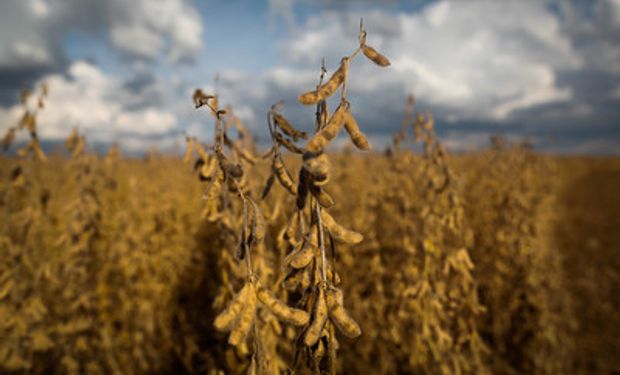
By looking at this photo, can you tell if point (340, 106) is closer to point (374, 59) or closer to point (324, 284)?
point (374, 59)

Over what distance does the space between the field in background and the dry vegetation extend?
0.03 metres

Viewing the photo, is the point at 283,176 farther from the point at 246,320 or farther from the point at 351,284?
the point at 351,284

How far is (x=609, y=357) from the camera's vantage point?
5.27 m

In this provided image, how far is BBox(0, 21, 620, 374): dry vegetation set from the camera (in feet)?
3.70

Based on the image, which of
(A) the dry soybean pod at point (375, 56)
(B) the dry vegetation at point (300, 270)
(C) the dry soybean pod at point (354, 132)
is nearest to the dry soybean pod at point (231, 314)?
(B) the dry vegetation at point (300, 270)

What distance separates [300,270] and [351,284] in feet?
12.8

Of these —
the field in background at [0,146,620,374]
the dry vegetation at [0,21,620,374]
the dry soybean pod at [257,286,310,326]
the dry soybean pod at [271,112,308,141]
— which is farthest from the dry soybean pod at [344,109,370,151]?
the field in background at [0,146,620,374]

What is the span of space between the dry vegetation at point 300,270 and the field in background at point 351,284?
3cm

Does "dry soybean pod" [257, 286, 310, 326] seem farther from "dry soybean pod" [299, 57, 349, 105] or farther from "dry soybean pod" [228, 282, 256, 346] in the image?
"dry soybean pod" [299, 57, 349, 105]

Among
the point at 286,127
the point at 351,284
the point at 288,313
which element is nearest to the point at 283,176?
the point at 286,127

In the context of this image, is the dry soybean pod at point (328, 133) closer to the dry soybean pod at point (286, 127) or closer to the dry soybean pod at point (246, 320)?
the dry soybean pod at point (286, 127)

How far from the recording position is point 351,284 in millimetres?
4914

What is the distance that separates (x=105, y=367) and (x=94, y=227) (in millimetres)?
1624

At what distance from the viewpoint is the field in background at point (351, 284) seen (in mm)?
3182
